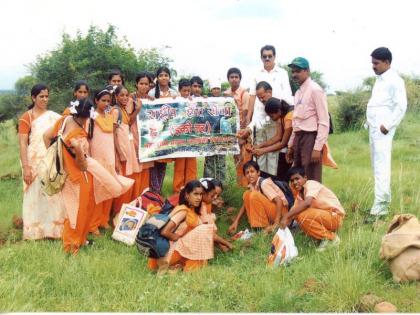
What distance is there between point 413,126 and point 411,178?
7582 millimetres

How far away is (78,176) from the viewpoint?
5.57 m

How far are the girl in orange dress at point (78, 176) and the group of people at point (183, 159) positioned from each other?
0.01m

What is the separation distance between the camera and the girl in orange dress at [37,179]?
605 cm

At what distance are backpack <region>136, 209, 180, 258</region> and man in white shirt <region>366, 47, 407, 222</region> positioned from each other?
8.50 feet

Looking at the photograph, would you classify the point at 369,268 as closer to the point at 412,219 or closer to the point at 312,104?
the point at 412,219

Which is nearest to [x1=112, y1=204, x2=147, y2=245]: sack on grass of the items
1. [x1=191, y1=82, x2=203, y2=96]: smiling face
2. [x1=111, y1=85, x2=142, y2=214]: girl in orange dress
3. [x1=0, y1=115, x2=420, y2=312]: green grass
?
[x1=0, y1=115, x2=420, y2=312]: green grass

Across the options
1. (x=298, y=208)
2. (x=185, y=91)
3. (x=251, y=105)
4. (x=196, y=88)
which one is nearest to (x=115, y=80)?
(x=185, y=91)

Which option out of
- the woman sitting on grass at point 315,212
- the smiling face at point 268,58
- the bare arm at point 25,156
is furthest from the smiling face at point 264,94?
the bare arm at point 25,156

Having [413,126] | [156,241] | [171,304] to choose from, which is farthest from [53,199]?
[413,126]

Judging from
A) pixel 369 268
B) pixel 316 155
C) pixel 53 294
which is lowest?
pixel 53 294

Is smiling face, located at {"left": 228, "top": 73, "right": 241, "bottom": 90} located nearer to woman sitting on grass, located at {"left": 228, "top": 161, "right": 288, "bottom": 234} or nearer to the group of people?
the group of people

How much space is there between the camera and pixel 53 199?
6.24 metres

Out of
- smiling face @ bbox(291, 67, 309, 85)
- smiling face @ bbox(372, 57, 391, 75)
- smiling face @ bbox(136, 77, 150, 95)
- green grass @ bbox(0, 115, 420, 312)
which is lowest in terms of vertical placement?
green grass @ bbox(0, 115, 420, 312)

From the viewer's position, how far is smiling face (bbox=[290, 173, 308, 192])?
5422 mm
